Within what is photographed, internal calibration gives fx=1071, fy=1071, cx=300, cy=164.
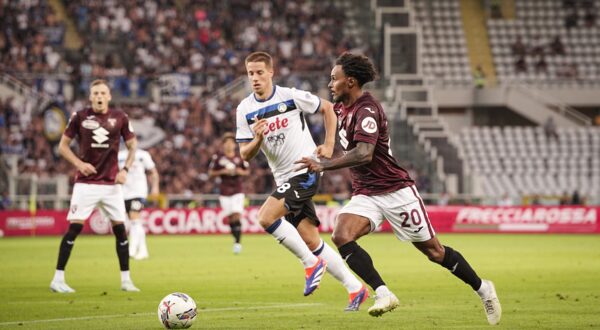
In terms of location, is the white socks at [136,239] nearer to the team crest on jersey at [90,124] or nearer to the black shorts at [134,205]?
the black shorts at [134,205]

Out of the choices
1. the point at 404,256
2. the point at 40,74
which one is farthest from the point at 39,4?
the point at 404,256

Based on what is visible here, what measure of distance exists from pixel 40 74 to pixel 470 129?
58.5ft

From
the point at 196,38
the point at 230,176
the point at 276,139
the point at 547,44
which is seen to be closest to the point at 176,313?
the point at 276,139

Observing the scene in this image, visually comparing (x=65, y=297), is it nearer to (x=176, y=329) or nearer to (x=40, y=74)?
(x=176, y=329)

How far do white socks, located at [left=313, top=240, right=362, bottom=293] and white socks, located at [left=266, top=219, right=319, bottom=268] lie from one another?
14cm

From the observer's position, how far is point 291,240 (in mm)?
11578

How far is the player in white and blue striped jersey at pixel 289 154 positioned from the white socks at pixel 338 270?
1 centimetres

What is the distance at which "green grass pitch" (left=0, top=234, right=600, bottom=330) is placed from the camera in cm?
1109

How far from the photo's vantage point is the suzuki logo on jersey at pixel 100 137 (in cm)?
1475

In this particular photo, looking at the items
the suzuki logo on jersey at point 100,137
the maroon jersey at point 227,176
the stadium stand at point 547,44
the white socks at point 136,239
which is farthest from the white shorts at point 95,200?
the stadium stand at point 547,44

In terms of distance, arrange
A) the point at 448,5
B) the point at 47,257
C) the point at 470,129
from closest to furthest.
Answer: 1. the point at 47,257
2. the point at 470,129
3. the point at 448,5

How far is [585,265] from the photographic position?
1964 centimetres

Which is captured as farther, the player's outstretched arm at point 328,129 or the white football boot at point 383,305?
the player's outstretched arm at point 328,129

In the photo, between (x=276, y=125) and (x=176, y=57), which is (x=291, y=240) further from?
(x=176, y=57)
